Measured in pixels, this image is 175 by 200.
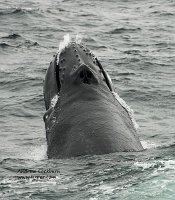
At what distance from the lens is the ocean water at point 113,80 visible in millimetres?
Answer: 10375

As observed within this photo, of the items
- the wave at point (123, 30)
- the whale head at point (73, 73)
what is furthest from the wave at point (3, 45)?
the whale head at point (73, 73)

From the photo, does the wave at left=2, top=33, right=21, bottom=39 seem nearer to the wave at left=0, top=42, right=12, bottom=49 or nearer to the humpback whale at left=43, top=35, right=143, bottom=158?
the wave at left=0, top=42, right=12, bottom=49

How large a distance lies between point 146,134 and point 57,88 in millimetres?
4919

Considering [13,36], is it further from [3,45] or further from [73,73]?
[73,73]

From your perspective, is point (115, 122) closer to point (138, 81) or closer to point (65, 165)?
point (65, 165)

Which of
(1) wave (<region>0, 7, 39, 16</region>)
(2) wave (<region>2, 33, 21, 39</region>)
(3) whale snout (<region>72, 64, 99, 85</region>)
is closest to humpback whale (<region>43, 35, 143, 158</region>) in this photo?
(3) whale snout (<region>72, 64, 99, 85</region>)

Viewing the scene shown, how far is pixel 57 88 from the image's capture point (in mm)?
13781

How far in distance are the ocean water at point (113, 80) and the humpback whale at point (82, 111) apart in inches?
13.9

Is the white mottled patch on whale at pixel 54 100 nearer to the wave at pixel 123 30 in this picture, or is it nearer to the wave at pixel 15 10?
the wave at pixel 123 30

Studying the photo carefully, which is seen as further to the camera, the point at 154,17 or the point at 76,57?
the point at 154,17

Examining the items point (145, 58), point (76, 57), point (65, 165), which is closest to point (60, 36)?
point (145, 58)

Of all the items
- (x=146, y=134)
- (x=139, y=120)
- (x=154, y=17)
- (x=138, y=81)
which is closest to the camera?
(x=146, y=134)

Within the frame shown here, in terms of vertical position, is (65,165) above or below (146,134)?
above

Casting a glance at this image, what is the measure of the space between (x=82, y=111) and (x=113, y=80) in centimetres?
1182
